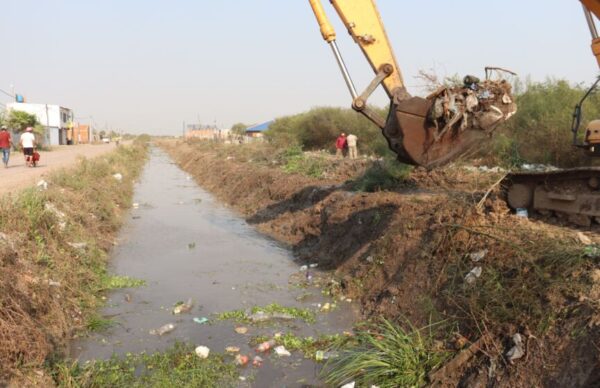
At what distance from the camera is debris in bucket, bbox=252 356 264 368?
5280 millimetres

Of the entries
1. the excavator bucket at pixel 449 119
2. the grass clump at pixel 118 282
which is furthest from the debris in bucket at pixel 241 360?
the grass clump at pixel 118 282

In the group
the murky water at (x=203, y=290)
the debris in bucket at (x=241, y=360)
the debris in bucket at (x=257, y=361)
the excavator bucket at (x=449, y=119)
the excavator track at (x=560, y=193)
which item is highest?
the excavator bucket at (x=449, y=119)

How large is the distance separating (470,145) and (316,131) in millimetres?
26634

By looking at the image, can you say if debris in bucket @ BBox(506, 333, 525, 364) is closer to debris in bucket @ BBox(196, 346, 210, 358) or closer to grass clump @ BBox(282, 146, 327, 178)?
debris in bucket @ BBox(196, 346, 210, 358)

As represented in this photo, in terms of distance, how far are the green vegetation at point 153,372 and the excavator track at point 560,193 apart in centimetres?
406

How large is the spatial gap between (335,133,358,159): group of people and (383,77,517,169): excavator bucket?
14.7 meters

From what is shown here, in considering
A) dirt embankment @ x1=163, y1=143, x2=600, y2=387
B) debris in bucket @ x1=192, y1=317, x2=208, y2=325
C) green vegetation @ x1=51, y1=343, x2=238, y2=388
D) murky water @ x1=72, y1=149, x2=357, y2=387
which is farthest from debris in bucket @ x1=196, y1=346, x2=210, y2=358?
dirt embankment @ x1=163, y1=143, x2=600, y2=387

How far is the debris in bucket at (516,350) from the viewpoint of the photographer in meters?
4.02

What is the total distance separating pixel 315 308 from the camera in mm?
7051

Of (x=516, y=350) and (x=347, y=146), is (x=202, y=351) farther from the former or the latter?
(x=347, y=146)

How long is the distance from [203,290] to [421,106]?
432 cm

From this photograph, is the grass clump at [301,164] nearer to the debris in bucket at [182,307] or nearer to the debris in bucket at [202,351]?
the debris in bucket at [182,307]

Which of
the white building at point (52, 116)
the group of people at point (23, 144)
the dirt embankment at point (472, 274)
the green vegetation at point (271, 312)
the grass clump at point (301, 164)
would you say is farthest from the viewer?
the white building at point (52, 116)

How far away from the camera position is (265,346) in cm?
568
